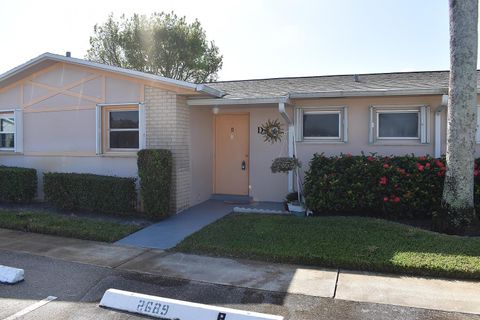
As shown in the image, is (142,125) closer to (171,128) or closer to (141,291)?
(171,128)

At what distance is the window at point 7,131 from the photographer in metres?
11.4

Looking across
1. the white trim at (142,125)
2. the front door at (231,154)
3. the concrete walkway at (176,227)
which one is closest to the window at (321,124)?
the front door at (231,154)

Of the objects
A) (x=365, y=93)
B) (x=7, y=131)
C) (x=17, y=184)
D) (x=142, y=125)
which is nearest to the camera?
(x=365, y=93)

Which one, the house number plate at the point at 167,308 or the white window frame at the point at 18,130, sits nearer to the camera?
the house number plate at the point at 167,308

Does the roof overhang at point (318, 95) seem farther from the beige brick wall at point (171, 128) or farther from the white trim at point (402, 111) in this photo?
the white trim at point (402, 111)

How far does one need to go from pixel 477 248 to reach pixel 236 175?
20.6 feet

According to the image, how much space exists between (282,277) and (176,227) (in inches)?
131

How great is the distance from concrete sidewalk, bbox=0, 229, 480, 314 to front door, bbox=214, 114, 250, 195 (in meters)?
4.63

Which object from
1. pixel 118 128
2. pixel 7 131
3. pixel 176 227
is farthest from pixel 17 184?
pixel 176 227

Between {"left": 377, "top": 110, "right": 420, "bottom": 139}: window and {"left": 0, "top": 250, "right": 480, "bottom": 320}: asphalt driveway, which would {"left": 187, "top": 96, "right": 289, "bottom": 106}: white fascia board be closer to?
{"left": 377, "top": 110, "right": 420, "bottom": 139}: window

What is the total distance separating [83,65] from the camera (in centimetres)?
971

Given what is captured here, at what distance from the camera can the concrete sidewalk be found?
4.54 meters

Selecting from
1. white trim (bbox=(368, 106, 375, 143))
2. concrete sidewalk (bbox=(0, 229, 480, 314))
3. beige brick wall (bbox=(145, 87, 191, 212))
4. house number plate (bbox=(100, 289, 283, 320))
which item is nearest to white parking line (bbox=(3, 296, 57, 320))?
house number plate (bbox=(100, 289, 283, 320))

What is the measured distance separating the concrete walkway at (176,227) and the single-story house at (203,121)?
454 mm
